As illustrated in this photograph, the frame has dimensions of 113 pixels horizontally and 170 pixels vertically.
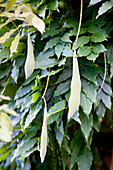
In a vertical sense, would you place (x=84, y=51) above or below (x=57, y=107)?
above

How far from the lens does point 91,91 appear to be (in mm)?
637

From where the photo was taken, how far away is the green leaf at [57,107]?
0.61 meters

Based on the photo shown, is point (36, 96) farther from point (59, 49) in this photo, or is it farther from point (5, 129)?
point (5, 129)

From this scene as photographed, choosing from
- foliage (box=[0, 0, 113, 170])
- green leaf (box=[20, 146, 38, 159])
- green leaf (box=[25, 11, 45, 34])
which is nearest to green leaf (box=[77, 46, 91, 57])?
foliage (box=[0, 0, 113, 170])

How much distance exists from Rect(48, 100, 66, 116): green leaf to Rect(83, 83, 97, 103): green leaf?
7 centimetres

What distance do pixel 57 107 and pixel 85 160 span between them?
0.25 m

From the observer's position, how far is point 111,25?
684 millimetres

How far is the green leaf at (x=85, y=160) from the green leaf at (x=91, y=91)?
229 mm

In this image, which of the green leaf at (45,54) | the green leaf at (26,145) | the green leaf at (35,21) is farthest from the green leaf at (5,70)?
the green leaf at (35,21)

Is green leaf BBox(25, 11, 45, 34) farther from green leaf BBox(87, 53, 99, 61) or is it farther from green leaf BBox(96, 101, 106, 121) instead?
green leaf BBox(96, 101, 106, 121)

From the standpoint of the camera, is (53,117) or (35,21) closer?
(35,21)

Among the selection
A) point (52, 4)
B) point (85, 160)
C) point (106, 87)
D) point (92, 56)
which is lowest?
point (85, 160)

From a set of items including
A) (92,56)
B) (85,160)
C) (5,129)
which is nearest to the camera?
(5,129)

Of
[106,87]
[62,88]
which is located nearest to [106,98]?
[106,87]
